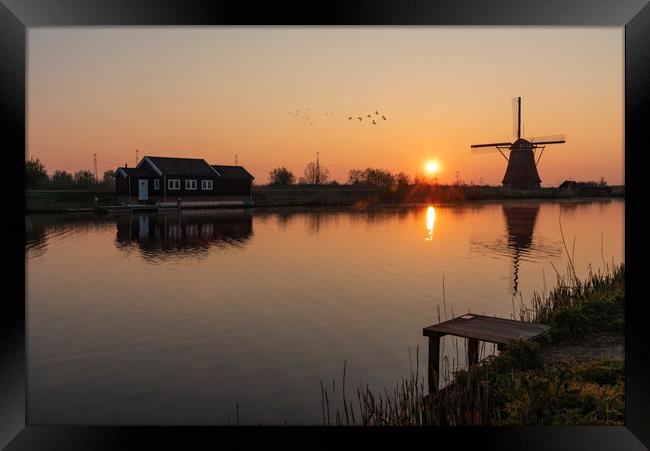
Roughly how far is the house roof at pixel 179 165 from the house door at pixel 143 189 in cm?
125

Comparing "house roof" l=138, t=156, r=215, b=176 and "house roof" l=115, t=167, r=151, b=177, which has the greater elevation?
"house roof" l=138, t=156, r=215, b=176

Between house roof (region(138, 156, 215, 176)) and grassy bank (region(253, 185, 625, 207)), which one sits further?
grassy bank (region(253, 185, 625, 207))

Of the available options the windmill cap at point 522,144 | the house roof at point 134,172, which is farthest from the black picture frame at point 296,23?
the windmill cap at point 522,144

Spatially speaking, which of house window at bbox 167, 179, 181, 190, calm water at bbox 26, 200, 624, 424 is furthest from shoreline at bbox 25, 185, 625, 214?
calm water at bbox 26, 200, 624, 424

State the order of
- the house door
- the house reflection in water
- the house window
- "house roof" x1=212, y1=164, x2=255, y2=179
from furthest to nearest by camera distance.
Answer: "house roof" x1=212, y1=164, x2=255, y2=179
the house window
the house door
the house reflection in water

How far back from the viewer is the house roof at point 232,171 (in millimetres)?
45688

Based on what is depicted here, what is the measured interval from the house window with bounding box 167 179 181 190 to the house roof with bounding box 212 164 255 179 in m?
3.53

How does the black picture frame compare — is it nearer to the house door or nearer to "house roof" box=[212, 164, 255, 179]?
the house door

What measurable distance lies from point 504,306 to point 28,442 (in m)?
10.5

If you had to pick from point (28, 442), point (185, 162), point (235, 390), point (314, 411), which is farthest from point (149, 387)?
point (185, 162)

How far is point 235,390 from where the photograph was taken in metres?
7.08

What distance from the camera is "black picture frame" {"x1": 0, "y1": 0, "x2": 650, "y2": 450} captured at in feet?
12.4

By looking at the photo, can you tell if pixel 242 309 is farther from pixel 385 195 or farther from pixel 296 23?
pixel 385 195

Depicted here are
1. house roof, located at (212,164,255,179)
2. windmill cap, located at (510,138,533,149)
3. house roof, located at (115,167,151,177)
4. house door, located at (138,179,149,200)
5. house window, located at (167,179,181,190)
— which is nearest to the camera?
house roof, located at (115,167,151,177)
